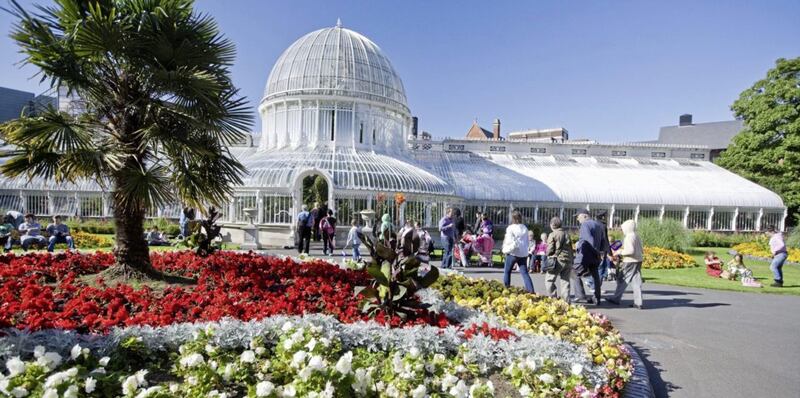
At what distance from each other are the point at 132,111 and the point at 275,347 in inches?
180

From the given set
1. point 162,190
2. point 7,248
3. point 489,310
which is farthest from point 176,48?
point 7,248

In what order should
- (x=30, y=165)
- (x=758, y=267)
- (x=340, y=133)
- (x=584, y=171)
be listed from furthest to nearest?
(x=584, y=171), (x=340, y=133), (x=758, y=267), (x=30, y=165)

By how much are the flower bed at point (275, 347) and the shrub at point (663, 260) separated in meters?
12.0

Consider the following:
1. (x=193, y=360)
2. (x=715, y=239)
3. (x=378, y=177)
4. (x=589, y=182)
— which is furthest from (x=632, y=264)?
(x=589, y=182)

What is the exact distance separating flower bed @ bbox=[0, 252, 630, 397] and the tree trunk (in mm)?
620

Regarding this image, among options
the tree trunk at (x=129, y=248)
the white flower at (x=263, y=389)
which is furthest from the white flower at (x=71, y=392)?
the tree trunk at (x=129, y=248)

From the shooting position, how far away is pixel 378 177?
2303cm

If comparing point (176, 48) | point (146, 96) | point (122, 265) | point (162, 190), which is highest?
point (176, 48)

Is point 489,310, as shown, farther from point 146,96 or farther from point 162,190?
point 146,96

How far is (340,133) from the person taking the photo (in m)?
27.0

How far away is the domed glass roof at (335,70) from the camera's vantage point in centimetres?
2756

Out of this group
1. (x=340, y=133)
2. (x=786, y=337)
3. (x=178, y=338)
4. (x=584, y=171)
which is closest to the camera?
(x=178, y=338)

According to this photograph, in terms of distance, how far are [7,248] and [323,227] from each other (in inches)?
394

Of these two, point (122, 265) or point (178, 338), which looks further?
point (122, 265)
